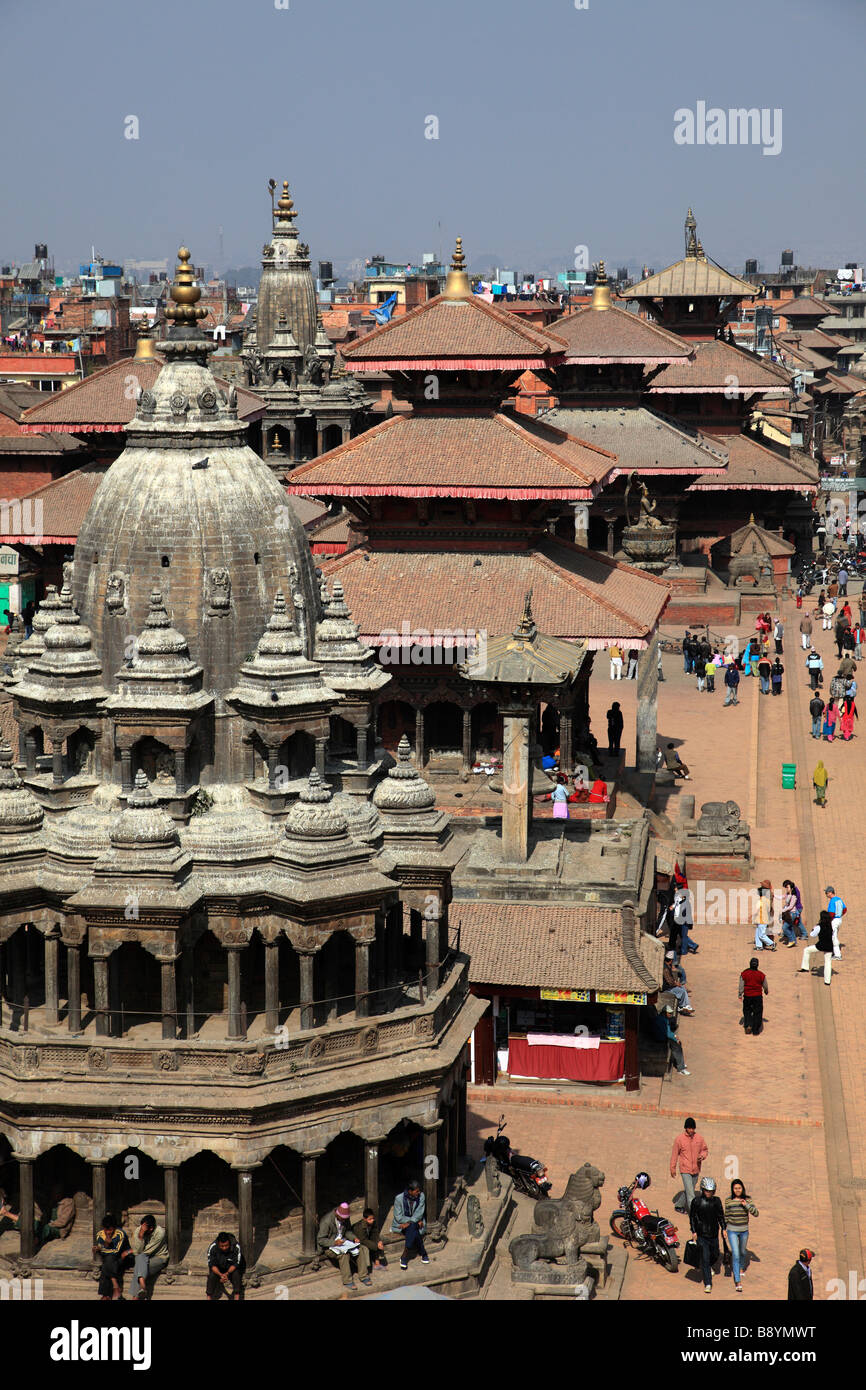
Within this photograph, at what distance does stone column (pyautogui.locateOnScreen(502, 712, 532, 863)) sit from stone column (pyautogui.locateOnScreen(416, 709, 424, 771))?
34.8ft

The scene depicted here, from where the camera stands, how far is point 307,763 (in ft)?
76.4

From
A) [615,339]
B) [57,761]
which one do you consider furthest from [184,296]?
[615,339]

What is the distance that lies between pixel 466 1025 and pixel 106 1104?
4755 millimetres

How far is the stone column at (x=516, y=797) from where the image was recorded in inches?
1222

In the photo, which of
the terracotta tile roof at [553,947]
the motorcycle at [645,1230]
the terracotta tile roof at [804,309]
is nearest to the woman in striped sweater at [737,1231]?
the motorcycle at [645,1230]

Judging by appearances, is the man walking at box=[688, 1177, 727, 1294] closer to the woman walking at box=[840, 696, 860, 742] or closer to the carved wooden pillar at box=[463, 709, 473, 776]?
the carved wooden pillar at box=[463, 709, 473, 776]

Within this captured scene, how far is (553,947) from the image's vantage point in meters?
29.0

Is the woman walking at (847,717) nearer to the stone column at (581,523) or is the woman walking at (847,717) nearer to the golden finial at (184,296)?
the stone column at (581,523)

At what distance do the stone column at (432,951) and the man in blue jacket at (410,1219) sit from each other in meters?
2.38

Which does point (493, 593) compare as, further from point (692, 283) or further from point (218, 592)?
point (692, 283)

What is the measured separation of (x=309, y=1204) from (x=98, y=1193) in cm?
237

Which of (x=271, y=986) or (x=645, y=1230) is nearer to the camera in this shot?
(x=271, y=986)

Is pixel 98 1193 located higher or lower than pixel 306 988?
lower

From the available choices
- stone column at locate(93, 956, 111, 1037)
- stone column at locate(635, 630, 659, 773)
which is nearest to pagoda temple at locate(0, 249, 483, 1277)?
stone column at locate(93, 956, 111, 1037)
